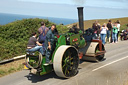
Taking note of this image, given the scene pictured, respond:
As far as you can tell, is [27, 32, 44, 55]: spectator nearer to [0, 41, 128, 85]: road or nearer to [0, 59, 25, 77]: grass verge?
[0, 41, 128, 85]: road

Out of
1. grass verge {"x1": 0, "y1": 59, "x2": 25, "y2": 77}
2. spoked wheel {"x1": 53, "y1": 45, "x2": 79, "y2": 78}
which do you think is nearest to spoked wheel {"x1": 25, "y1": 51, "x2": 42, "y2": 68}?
spoked wheel {"x1": 53, "y1": 45, "x2": 79, "y2": 78}

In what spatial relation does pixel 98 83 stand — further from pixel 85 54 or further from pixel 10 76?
pixel 10 76

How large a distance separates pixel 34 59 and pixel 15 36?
Result: 17.9ft

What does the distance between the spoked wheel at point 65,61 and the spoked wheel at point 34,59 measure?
0.49 metres

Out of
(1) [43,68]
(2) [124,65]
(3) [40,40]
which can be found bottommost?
(2) [124,65]

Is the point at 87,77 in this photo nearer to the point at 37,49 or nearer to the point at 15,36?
the point at 37,49

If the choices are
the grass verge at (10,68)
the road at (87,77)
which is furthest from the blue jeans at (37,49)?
the grass verge at (10,68)

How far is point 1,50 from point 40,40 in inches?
130

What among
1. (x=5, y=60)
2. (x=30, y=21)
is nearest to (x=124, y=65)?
(x=5, y=60)

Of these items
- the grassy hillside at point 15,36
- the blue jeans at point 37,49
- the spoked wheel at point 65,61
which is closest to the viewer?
the spoked wheel at point 65,61

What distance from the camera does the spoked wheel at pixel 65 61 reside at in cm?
526

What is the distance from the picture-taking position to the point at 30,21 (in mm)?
11453

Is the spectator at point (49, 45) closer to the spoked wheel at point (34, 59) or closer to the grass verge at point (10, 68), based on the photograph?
the spoked wheel at point (34, 59)

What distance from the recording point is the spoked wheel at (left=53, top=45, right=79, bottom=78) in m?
5.26
